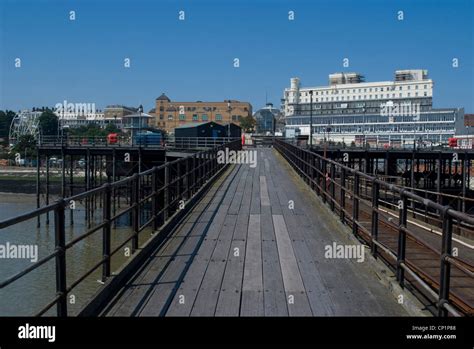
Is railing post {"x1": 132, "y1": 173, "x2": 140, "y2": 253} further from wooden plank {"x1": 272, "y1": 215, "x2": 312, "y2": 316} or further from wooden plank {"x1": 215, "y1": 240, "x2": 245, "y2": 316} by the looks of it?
wooden plank {"x1": 272, "y1": 215, "x2": 312, "y2": 316}

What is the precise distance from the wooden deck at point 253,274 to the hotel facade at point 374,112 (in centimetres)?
5445

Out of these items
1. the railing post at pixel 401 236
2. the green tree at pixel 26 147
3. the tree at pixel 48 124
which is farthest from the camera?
the tree at pixel 48 124

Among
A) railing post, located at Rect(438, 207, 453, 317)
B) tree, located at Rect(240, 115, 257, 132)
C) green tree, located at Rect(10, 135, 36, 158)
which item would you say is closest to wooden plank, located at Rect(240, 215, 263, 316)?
railing post, located at Rect(438, 207, 453, 317)

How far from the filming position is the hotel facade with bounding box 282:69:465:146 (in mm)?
101250

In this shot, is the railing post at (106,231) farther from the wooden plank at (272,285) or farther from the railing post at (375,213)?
the railing post at (375,213)

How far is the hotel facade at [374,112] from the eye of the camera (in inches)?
3986

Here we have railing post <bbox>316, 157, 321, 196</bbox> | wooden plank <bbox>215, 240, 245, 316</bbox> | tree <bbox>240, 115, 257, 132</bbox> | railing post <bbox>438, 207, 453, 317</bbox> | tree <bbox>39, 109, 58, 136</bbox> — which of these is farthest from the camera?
tree <bbox>39, 109, 58, 136</bbox>

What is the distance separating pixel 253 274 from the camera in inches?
249

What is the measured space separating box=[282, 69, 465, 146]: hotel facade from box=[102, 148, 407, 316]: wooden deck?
179ft

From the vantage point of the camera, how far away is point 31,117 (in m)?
127

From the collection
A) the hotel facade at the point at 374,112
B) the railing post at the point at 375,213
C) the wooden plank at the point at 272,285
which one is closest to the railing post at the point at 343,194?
the wooden plank at the point at 272,285
